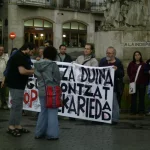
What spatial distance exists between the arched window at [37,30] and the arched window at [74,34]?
2304mm

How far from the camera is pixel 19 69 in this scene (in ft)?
28.7

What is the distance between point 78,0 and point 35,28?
24.1 feet

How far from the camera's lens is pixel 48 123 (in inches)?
335

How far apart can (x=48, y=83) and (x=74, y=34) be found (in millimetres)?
46078

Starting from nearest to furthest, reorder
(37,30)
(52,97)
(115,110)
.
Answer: (52,97)
(115,110)
(37,30)

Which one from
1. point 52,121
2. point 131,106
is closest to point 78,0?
point 131,106

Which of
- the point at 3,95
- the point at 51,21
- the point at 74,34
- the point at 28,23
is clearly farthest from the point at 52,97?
the point at 74,34

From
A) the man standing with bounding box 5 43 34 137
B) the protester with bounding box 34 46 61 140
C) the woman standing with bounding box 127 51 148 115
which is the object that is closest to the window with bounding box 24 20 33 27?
the woman standing with bounding box 127 51 148 115

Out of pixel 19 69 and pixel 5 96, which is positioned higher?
pixel 19 69

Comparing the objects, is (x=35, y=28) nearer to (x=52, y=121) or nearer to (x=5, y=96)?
(x=5, y=96)

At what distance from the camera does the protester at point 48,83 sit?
8453 mm

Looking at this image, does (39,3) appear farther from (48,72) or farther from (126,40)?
(48,72)

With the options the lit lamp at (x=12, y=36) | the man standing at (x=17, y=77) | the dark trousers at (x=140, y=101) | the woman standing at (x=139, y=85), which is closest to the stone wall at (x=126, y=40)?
the woman standing at (x=139, y=85)

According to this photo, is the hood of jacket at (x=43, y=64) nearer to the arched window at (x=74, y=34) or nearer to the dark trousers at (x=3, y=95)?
the dark trousers at (x=3, y=95)
